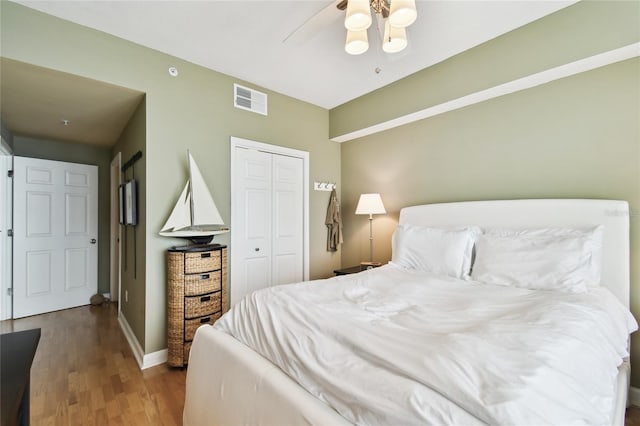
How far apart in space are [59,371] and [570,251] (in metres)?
3.96

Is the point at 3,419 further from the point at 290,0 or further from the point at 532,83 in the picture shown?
the point at 532,83

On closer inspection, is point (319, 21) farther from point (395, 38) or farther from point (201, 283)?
point (201, 283)

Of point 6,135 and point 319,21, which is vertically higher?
point 319,21

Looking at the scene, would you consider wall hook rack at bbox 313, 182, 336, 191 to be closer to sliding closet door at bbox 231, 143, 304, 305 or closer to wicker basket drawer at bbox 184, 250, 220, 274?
sliding closet door at bbox 231, 143, 304, 305

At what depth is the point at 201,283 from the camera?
8.30ft

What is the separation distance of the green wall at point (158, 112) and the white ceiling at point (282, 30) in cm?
11

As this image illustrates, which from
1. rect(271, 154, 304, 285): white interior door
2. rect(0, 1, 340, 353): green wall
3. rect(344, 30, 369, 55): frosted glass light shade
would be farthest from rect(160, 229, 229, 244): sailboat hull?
rect(344, 30, 369, 55): frosted glass light shade

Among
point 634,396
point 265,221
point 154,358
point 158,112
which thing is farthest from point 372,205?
point 154,358

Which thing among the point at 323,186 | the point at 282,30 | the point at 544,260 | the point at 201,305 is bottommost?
the point at 201,305

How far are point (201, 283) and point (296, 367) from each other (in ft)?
5.39

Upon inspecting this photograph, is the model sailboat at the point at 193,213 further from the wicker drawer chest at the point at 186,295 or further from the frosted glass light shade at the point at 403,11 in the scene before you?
the frosted glass light shade at the point at 403,11

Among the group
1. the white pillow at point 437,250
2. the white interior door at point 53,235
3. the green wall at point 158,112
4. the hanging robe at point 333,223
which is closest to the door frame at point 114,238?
the white interior door at point 53,235

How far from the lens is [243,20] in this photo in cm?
220

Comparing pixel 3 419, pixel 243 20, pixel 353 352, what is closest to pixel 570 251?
pixel 353 352
